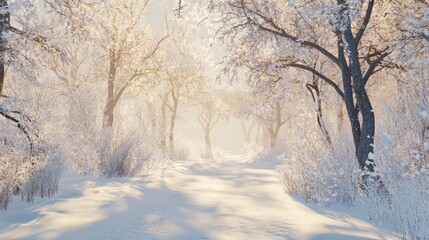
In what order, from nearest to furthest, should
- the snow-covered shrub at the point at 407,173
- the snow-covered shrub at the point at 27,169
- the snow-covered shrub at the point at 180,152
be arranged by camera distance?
1. the snow-covered shrub at the point at 407,173
2. the snow-covered shrub at the point at 27,169
3. the snow-covered shrub at the point at 180,152

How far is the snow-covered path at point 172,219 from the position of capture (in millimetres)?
5199

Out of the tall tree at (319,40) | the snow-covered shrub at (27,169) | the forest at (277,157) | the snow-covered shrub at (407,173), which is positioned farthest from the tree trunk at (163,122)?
the snow-covered shrub at (407,173)

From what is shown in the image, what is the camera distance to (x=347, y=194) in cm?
832

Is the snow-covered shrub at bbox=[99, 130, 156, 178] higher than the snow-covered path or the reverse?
higher

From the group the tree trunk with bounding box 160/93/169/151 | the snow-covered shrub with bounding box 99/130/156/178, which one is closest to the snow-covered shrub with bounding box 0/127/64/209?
the snow-covered shrub with bounding box 99/130/156/178

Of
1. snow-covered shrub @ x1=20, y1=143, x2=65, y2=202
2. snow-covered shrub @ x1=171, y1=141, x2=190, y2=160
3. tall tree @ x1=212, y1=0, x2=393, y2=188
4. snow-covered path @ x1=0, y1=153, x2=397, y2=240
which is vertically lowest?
snow-covered path @ x1=0, y1=153, x2=397, y2=240

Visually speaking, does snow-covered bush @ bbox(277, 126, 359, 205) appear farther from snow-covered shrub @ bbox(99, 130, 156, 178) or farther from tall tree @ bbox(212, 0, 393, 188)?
snow-covered shrub @ bbox(99, 130, 156, 178)

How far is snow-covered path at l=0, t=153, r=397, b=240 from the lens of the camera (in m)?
5.20

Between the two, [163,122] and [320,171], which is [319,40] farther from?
[163,122]

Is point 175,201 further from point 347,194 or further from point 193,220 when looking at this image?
point 347,194

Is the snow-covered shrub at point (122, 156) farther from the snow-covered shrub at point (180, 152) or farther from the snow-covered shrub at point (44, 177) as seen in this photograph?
the snow-covered shrub at point (180, 152)

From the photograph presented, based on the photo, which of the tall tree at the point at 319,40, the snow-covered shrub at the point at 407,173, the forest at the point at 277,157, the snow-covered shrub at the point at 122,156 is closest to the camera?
the snow-covered shrub at the point at 407,173

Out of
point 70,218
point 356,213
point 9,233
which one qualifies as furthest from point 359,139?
point 9,233

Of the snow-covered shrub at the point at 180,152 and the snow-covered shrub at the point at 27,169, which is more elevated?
the snow-covered shrub at the point at 180,152
